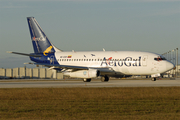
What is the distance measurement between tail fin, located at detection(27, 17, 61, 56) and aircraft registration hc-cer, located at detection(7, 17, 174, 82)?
181mm

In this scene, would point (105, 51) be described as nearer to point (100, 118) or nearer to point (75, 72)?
point (75, 72)

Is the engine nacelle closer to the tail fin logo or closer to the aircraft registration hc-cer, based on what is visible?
the aircraft registration hc-cer

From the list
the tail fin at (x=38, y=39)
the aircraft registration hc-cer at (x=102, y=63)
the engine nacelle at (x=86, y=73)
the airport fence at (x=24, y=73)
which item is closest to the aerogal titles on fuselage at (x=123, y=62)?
the aircraft registration hc-cer at (x=102, y=63)

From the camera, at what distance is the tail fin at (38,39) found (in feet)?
161

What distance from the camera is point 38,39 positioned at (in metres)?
49.8

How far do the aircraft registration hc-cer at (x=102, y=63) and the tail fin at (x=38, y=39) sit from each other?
0.18 metres

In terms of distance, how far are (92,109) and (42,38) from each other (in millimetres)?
37262

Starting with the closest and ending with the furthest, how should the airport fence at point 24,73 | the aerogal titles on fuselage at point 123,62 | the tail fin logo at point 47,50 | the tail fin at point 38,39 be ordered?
the aerogal titles on fuselage at point 123,62, the tail fin logo at point 47,50, the tail fin at point 38,39, the airport fence at point 24,73

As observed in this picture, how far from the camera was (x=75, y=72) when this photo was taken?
142 feet

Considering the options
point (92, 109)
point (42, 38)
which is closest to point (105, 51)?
point (42, 38)

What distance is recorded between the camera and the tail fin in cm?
4919

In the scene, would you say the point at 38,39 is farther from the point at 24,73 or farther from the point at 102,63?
the point at 24,73

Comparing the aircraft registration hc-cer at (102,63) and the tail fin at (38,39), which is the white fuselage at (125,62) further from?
the tail fin at (38,39)

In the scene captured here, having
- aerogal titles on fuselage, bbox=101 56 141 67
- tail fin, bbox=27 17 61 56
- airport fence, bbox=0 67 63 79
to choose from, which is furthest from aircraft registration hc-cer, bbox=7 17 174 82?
airport fence, bbox=0 67 63 79
